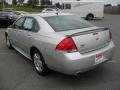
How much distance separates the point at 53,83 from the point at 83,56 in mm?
A: 1010

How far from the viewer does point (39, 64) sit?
16.5 ft

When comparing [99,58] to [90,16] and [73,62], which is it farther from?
[90,16]

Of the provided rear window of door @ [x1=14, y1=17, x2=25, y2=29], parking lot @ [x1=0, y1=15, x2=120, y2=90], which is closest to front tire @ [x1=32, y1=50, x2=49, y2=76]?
parking lot @ [x1=0, y1=15, x2=120, y2=90]

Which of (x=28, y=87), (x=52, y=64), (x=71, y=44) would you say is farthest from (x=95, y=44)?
(x=28, y=87)

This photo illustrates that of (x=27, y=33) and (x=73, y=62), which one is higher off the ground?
(x=27, y=33)

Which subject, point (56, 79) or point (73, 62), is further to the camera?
point (56, 79)

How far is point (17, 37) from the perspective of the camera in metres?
6.24

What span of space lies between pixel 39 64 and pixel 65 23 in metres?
1.26

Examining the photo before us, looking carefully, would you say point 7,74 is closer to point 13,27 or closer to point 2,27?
point 13,27

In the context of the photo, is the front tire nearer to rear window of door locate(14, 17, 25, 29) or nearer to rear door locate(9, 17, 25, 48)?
rear door locate(9, 17, 25, 48)

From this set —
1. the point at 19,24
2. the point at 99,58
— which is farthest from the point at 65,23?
the point at 19,24

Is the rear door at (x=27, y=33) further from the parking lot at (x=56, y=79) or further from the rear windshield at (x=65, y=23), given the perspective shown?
the parking lot at (x=56, y=79)

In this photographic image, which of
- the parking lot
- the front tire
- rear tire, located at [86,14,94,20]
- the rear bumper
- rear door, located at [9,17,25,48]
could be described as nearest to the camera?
the rear bumper

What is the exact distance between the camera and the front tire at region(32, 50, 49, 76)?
4.83 meters
